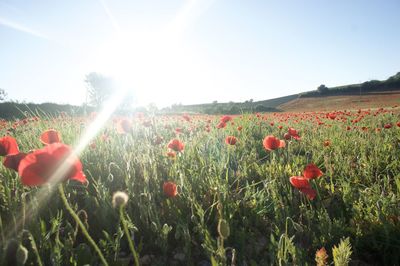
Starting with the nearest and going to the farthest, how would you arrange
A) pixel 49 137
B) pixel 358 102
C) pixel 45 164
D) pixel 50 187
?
1. pixel 45 164
2. pixel 50 187
3. pixel 49 137
4. pixel 358 102

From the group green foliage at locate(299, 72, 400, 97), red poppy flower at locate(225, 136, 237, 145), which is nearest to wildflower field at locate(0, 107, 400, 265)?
red poppy flower at locate(225, 136, 237, 145)

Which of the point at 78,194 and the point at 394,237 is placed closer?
the point at 394,237

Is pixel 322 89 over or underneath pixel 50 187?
underneath

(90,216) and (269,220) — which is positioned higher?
(90,216)

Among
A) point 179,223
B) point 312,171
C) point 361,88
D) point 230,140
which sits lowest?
point 361,88

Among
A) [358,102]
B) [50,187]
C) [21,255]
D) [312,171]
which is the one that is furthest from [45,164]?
[358,102]

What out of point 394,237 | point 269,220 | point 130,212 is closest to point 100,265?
point 130,212

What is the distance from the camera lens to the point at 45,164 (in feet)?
3.51

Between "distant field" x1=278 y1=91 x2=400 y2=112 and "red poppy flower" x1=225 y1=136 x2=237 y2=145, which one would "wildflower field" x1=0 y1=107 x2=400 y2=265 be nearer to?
"red poppy flower" x1=225 y1=136 x2=237 y2=145

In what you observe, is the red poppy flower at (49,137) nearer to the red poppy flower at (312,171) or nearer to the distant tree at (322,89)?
the red poppy flower at (312,171)

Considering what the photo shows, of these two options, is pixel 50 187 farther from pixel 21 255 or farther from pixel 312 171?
pixel 312 171

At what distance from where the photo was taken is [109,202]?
2010mm

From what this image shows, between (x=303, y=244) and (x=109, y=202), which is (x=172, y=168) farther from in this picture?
(x=303, y=244)

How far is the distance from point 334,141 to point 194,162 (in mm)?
2585
